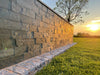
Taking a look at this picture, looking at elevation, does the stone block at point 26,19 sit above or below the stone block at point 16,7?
below

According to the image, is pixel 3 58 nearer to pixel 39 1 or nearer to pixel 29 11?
pixel 29 11

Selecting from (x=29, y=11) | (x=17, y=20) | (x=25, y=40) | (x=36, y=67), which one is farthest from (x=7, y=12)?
(x=36, y=67)

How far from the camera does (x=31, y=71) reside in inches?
61.7

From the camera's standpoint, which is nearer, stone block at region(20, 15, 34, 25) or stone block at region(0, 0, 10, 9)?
stone block at region(0, 0, 10, 9)

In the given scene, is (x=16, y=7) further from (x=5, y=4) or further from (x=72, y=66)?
(x=72, y=66)

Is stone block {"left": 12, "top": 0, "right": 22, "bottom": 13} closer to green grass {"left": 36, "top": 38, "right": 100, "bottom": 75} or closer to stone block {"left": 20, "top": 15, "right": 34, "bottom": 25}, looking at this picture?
stone block {"left": 20, "top": 15, "right": 34, "bottom": 25}

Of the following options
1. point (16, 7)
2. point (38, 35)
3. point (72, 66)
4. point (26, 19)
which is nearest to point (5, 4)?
point (16, 7)

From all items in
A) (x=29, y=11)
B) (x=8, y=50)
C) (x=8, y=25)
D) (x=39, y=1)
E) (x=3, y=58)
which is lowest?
(x=3, y=58)

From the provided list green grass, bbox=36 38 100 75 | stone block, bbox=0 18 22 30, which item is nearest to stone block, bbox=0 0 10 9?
stone block, bbox=0 18 22 30

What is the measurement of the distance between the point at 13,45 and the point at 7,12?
811mm

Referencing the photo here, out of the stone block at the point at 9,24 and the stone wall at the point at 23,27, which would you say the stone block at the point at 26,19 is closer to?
the stone wall at the point at 23,27

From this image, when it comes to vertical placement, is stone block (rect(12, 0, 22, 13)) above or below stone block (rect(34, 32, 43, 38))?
above

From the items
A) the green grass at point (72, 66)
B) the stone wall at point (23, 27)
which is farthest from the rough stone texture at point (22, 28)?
the green grass at point (72, 66)

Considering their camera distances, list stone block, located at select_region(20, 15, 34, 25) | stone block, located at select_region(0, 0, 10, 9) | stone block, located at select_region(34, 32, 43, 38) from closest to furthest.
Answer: stone block, located at select_region(0, 0, 10, 9) < stone block, located at select_region(20, 15, 34, 25) < stone block, located at select_region(34, 32, 43, 38)
